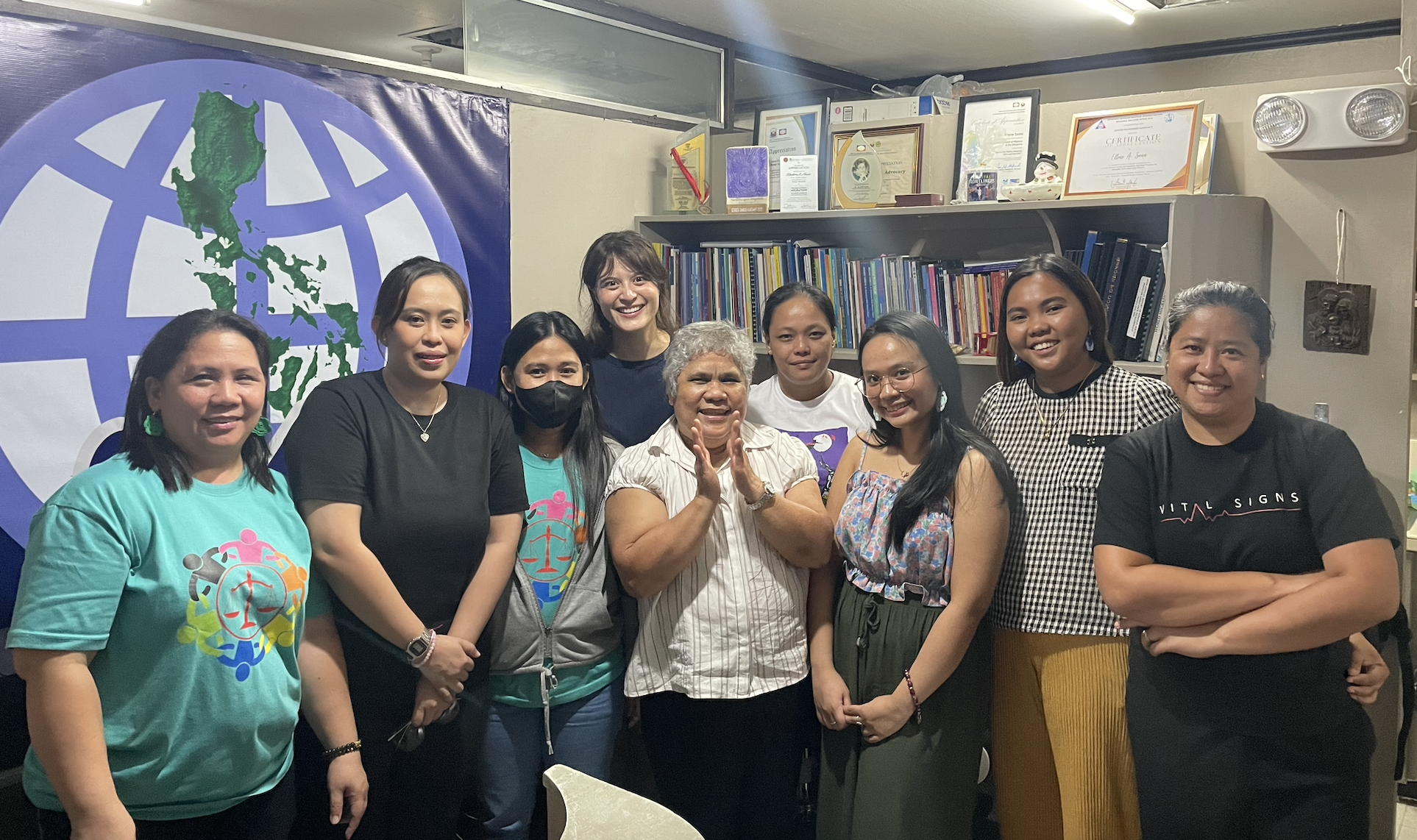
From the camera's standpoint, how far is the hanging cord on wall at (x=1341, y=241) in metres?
2.61

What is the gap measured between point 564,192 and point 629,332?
76cm

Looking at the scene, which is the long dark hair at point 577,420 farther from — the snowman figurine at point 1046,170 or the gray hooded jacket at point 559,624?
the snowman figurine at point 1046,170

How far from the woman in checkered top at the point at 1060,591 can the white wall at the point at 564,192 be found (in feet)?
4.87

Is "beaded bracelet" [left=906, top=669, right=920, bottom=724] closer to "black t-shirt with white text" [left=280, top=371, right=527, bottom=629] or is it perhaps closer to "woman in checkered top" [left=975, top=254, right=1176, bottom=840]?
"woman in checkered top" [left=975, top=254, right=1176, bottom=840]

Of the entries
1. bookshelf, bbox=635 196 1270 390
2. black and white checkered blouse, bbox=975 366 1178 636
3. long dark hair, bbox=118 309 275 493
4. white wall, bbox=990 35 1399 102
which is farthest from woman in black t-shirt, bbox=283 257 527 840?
white wall, bbox=990 35 1399 102

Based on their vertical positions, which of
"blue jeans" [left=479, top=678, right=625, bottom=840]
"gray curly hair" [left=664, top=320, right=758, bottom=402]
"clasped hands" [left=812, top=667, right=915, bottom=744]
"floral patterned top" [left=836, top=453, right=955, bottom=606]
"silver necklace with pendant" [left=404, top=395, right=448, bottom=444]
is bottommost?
"blue jeans" [left=479, top=678, right=625, bottom=840]

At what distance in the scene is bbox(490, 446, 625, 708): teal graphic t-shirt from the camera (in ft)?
7.09

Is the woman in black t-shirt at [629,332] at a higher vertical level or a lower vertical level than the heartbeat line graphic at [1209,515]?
higher

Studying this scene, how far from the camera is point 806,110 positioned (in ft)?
11.5

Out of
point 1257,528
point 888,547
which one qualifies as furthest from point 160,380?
point 1257,528

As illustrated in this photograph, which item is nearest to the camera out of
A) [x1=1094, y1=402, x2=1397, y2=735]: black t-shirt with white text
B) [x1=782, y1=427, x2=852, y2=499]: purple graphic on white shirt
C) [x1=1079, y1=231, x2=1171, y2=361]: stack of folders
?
[x1=1094, y1=402, x2=1397, y2=735]: black t-shirt with white text

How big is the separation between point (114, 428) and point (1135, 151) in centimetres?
260

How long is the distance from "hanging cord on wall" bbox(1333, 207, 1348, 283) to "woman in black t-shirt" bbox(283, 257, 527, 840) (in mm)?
2121

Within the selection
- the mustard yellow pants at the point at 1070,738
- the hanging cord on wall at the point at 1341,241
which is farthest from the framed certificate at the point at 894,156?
the mustard yellow pants at the point at 1070,738
